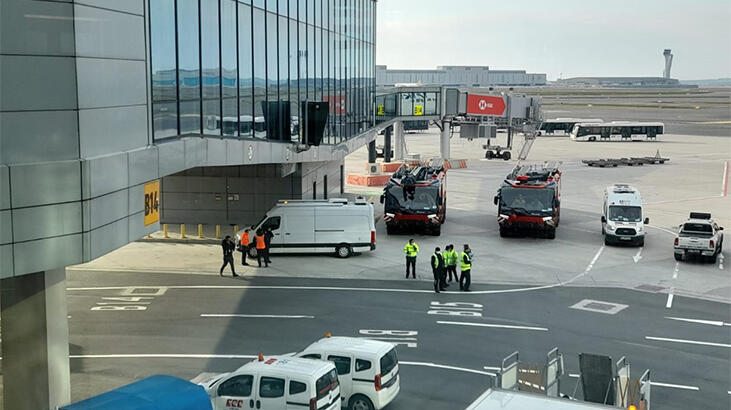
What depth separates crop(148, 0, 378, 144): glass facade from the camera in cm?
1783

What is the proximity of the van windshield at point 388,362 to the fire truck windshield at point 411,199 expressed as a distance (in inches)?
761

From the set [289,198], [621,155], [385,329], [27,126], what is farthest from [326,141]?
[621,155]

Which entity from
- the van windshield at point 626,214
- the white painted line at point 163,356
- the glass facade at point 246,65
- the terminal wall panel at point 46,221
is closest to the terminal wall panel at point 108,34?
the glass facade at point 246,65

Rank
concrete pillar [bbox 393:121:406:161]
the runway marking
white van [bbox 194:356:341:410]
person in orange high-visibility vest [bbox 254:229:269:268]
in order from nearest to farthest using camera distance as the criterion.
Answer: white van [bbox 194:356:341:410] → the runway marking → person in orange high-visibility vest [bbox 254:229:269:268] → concrete pillar [bbox 393:121:406:161]

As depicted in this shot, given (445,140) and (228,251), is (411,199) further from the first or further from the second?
(445,140)

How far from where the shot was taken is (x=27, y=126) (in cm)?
1256

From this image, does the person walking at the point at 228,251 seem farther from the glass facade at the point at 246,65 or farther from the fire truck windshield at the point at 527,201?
the fire truck windshield at the point at 527,201

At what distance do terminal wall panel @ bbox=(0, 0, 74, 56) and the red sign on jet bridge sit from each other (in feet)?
176

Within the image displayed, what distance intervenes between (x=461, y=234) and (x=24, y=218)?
86.6ft

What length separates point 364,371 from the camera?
16109 mm

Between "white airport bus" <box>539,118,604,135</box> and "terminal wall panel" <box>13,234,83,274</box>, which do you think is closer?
"terminal wall panel" <box>13,234,83,274</box>

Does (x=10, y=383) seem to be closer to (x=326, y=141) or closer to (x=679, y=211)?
(x=326, y=141)

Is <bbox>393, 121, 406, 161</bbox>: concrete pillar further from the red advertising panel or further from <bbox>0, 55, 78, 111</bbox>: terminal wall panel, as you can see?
<bbox>0, 55, 78, 111</bbox>: terminal wall panel

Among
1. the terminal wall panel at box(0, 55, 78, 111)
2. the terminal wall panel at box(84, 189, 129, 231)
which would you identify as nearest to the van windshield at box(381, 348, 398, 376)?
the terminal wall panel at box(84, 189, 129, 231)
